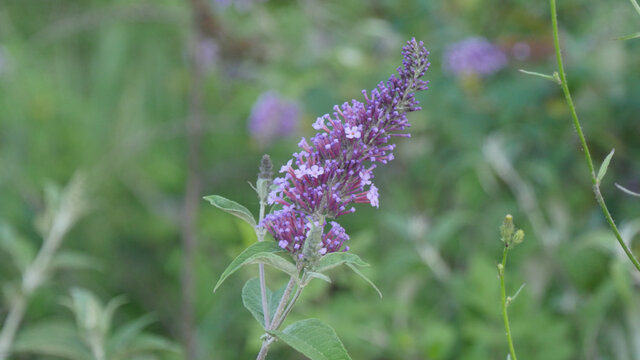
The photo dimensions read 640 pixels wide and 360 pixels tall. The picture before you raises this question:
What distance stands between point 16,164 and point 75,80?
2.89 feet

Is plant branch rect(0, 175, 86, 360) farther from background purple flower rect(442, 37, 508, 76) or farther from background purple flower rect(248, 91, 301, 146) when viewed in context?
background purple flower rect(442, 37, 508, 76)

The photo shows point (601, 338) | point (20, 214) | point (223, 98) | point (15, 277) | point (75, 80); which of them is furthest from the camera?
point (75, 80)

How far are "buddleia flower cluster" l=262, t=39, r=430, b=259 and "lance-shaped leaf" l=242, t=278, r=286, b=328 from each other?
4.2 inches

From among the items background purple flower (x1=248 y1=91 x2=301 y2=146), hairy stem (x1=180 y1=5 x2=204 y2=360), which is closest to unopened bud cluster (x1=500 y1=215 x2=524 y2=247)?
hairy stem (x1=180 y1=5 x2=204 y2=360)

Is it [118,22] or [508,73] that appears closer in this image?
[508,73]

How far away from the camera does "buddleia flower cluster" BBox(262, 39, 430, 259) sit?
811 millimetres

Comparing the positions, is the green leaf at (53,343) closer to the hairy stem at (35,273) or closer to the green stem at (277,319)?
the hairy stem at (35,273)

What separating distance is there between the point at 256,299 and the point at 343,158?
0.25m

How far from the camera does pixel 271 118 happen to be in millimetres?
2725

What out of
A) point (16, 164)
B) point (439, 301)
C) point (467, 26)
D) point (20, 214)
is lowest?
point (439, 301)

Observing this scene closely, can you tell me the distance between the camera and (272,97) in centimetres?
282

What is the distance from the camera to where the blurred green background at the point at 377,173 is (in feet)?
6.10

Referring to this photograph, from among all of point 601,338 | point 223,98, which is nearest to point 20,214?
point 223,98

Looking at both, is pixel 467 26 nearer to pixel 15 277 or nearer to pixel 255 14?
pixel 255 14
